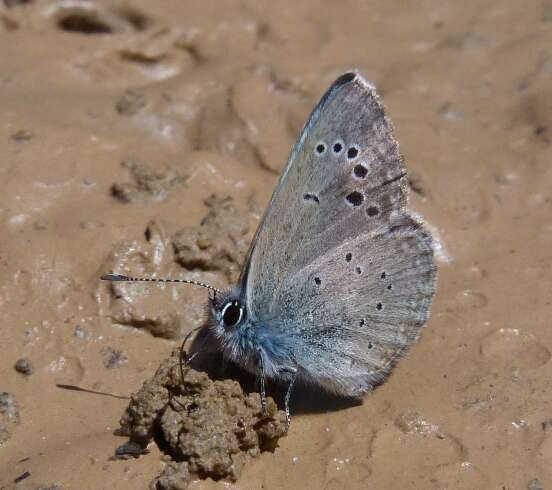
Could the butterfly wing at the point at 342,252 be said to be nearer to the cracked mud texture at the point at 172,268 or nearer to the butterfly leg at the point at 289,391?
the butterfly leg at the point at 289,391

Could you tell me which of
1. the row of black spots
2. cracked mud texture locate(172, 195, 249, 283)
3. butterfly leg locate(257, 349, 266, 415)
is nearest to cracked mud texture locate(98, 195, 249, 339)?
cracked mud texture locate(172, 195, 249, 283)

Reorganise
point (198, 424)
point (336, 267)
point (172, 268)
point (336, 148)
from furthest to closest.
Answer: point (172, 268)
point (336, 267)
point (336, 148)
point (198, 424)

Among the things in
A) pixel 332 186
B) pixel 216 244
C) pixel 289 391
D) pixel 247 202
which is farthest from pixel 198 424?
pixel 247 202

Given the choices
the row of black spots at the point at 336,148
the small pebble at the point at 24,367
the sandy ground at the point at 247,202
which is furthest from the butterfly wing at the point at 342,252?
the small pebble at the point at 24,367

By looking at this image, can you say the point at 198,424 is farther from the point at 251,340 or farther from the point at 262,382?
the point at 251,340

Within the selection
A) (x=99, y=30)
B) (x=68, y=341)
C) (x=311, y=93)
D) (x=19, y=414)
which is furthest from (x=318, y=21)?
(x=19, y=414)

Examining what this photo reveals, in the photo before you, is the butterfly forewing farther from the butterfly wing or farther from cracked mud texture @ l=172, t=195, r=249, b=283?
cracked mud texture @ l=172, t=195, r=249, b=283

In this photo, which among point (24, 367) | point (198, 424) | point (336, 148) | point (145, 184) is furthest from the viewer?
point (145, 184)
